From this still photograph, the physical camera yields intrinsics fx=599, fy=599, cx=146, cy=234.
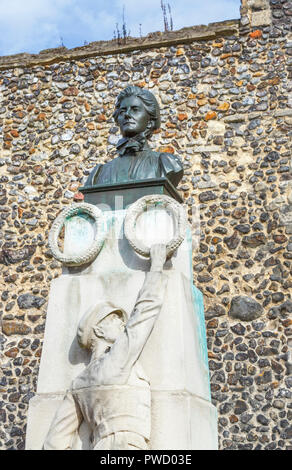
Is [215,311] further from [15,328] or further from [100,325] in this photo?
[100,325]

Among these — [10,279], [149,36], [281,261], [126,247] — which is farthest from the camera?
[149,36]

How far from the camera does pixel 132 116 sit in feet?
13.3

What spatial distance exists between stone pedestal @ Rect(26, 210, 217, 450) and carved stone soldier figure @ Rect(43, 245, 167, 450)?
8 centimetres

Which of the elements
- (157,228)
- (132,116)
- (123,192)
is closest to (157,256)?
(157,228)

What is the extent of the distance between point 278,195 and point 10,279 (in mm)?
3729

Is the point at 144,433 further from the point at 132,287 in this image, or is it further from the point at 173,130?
the point at 173,130

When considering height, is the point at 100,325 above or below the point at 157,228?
below

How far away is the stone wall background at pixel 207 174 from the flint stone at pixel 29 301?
0.05 feet

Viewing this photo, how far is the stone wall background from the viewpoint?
22.9 feet

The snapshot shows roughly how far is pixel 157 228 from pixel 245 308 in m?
4.04

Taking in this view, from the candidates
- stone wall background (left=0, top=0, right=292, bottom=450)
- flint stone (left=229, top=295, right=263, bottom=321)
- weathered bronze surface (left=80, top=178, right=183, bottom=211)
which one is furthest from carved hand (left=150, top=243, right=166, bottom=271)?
flint stone (left=229, top=295, right=263, bottom=321)

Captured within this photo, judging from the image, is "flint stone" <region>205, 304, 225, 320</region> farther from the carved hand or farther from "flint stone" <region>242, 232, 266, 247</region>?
the carved hand

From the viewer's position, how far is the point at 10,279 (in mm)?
8117
